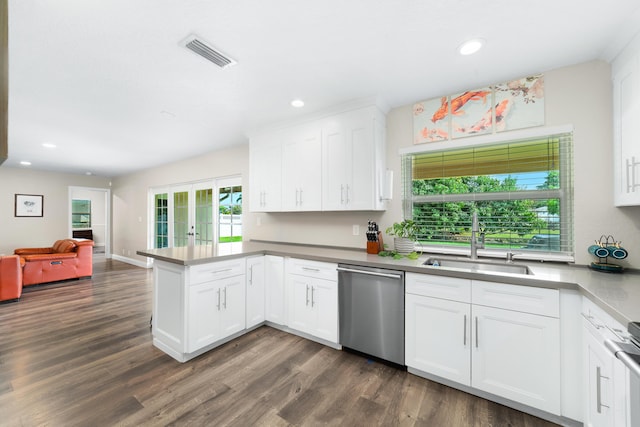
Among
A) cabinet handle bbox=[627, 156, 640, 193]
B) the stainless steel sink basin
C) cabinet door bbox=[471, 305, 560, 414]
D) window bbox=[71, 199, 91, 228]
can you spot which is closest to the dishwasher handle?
the stainless steel sink basin

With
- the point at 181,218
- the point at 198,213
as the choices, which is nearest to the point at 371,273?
the point at 198,213

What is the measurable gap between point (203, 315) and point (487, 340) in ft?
7.43

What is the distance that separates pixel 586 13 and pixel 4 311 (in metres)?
6.53

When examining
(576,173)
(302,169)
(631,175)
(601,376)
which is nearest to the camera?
(601,376)

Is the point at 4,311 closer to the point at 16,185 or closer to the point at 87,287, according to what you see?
the point at 87,287

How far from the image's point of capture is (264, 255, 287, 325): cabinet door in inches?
110

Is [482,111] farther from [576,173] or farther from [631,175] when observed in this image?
[631,175]

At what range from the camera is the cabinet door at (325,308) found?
242 centimetres

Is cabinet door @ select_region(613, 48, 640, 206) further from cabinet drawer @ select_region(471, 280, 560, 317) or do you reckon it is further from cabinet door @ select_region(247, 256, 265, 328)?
cabinet door @ select_region(247, 256, 265, 328)

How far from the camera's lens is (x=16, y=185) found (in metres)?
5.99

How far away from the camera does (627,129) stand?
168 cm

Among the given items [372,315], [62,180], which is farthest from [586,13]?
[62,180]

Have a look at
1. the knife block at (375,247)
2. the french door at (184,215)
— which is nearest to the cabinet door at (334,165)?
the knife block at (375,247)

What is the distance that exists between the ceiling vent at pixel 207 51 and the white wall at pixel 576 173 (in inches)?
67.6
